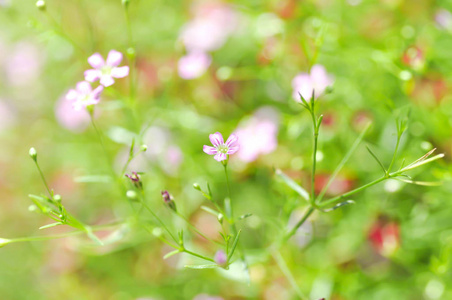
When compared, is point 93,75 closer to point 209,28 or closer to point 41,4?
point 41,4

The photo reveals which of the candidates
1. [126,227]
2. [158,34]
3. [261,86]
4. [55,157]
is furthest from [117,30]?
[126,227]

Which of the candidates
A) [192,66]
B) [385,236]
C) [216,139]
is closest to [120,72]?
[216,139]

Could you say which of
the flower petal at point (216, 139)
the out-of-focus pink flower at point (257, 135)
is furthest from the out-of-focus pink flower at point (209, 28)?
the flower petal at point (216, 139)

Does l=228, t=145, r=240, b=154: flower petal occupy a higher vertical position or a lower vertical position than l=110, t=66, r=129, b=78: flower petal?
lower

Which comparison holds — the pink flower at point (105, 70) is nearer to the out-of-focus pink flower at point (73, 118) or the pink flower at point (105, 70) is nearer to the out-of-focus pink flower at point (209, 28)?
the out-of-focus pink flower at point (209, 28)

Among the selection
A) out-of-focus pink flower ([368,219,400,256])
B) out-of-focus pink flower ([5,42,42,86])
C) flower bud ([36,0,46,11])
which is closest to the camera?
flower bud ([36,0,46,11])

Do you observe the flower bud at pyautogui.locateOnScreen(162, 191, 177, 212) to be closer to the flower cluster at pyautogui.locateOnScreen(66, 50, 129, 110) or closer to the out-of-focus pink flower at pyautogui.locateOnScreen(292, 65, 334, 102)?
the flower cluster at pyautogui.locateOnScreen(66, 50, 129, 110)

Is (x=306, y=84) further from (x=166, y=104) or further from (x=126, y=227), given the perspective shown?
(x=126, y=227)

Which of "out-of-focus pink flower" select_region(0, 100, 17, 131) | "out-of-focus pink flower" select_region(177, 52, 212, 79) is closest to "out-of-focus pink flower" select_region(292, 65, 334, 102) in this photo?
"out-of-focus pink flower" select_region(177, 52, 212, 79)
